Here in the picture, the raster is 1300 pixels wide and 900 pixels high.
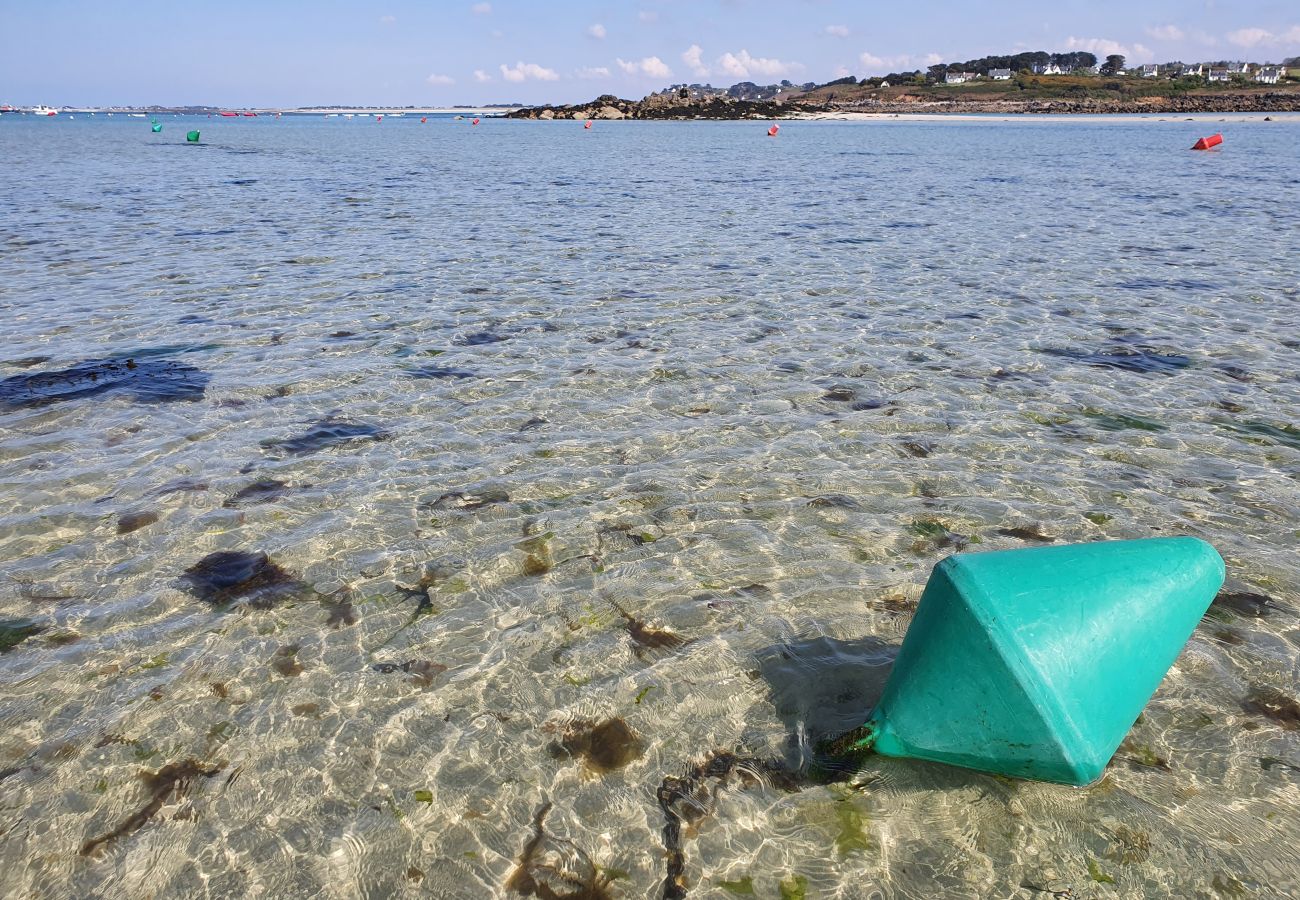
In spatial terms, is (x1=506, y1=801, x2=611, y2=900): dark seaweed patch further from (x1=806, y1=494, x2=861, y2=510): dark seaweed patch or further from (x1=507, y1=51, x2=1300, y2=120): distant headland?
(x1=507, y1=51, x2=1300, y2=120): distant headland

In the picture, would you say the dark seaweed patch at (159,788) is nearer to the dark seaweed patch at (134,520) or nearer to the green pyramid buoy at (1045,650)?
the dark seaweed patch at (134,520)

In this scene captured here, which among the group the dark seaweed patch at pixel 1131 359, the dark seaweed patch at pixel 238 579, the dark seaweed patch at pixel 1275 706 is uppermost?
the dark seaweed patch at pixel 238 579

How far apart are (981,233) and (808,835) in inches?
867

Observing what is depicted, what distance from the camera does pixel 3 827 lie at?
13.6 ft

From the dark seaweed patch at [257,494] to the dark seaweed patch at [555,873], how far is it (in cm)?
489

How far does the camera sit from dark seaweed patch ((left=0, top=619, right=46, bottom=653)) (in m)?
5.53

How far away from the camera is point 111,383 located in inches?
413

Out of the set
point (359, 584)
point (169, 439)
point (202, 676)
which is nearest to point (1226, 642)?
point (359, 584)

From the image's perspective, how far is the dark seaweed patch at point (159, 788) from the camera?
4105 mm

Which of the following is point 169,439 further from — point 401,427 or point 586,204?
point 586,204

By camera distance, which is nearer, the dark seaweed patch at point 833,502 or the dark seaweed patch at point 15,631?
the dark seaweed patch at point 15,631

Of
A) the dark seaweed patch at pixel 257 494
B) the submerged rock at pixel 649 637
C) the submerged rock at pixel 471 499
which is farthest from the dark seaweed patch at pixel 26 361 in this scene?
the submerged rock at pixel 649 637

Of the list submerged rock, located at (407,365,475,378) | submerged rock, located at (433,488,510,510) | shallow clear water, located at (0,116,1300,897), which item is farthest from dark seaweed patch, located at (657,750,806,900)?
submerged rock, located at (407,365,475,378)

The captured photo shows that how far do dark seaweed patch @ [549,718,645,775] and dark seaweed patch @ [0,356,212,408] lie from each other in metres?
7.90
